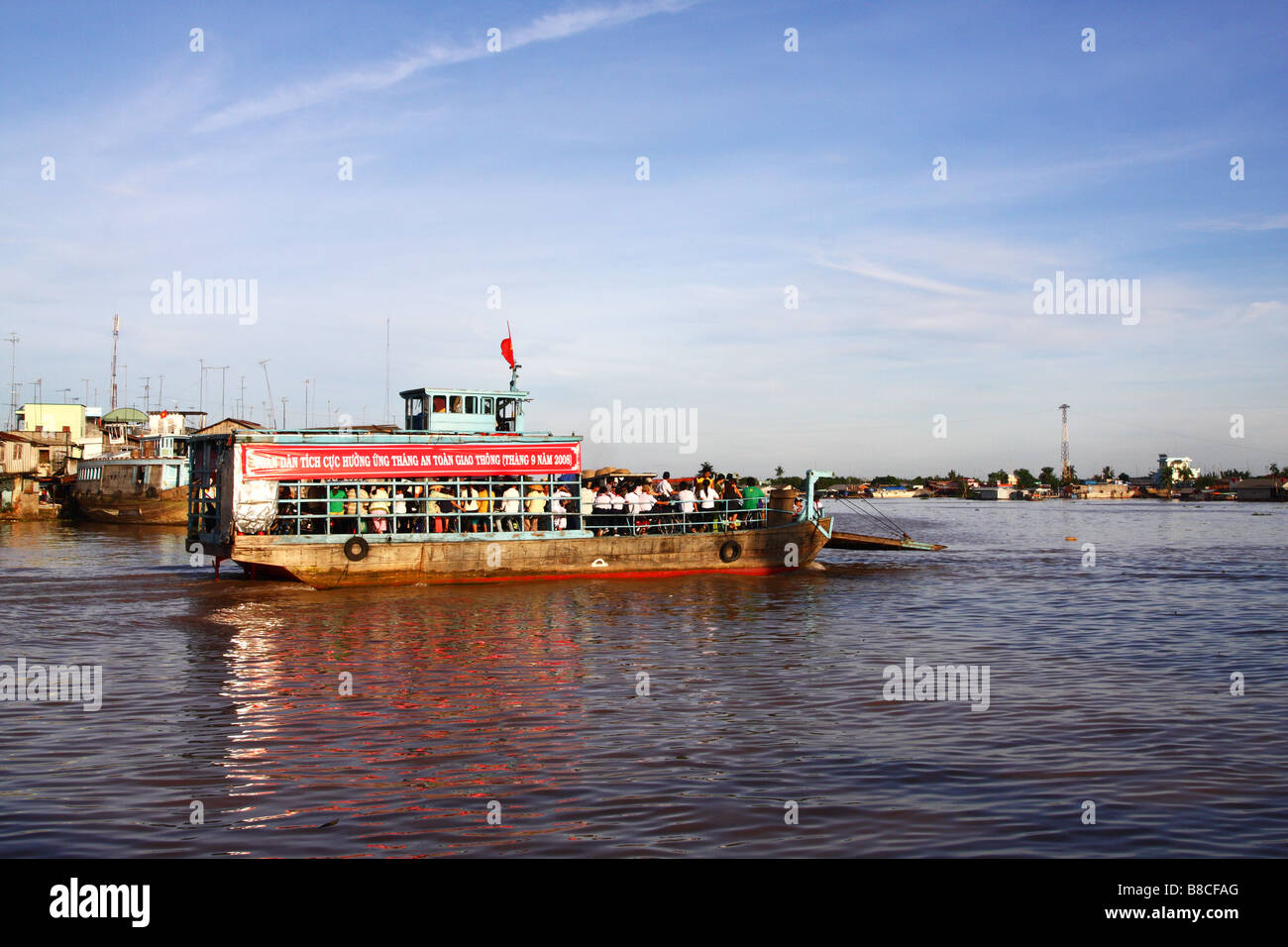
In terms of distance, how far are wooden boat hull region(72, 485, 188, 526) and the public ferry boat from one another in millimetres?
32004

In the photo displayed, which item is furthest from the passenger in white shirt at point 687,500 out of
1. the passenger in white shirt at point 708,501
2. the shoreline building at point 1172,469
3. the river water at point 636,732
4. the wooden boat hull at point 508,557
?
the shoreline building at point 1172,469

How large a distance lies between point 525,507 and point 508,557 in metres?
1.30

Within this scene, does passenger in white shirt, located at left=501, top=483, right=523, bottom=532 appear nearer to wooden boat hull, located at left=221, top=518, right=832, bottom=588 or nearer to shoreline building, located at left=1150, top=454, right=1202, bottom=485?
wooden boat hull, located at left=221, top=518, right=832, bottom=588

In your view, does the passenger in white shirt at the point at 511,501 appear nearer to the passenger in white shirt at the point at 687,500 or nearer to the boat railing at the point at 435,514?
the boat railing at the point at 435,514

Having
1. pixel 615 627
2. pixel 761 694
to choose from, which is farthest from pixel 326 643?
pixel 761 694

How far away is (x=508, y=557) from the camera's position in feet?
75.0

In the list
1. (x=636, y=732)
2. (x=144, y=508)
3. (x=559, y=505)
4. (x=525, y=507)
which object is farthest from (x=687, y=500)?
(x=144, y=508)

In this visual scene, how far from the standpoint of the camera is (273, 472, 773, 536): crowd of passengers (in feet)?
72.7

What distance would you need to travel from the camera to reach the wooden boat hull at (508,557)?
21375 mm

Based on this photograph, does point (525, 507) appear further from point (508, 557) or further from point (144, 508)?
point (144, 508)

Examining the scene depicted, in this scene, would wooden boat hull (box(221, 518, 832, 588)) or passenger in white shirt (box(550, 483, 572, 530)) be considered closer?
wooden boat hull (box(221, 518, 832, 588))

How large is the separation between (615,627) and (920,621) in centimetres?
585

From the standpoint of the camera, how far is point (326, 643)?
14820 mm

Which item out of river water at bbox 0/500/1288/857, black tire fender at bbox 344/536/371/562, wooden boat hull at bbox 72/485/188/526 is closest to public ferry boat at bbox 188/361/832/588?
black tire fender at bbox 344/536/371/562
